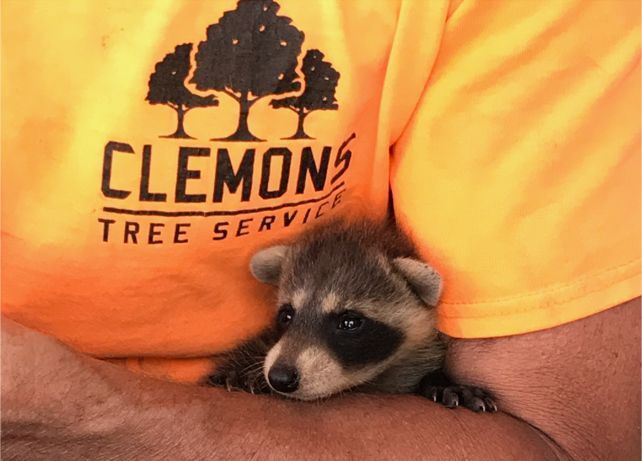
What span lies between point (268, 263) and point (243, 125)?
399 mm

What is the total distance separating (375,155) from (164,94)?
0.42m

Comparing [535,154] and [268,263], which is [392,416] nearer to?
[268,263]

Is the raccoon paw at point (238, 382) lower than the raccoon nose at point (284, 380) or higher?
lower

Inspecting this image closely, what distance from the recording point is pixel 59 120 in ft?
4.43

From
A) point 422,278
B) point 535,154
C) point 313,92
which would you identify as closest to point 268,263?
point 422,278

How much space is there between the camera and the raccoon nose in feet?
5.41

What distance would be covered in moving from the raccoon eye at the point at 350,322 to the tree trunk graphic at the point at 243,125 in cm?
57

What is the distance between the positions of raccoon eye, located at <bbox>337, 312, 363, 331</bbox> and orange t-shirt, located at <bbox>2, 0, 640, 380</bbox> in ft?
0.93

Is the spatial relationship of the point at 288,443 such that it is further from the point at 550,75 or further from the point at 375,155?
the point at 550,75

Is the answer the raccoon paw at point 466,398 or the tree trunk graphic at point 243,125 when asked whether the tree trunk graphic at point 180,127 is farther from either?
the raccoon paw at point 466,398

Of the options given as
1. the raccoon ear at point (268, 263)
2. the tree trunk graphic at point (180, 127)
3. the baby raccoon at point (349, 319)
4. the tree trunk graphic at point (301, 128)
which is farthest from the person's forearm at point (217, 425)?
the tree trunk graphic at point (301, 128)

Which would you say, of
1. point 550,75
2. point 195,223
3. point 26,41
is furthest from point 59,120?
point 550,75

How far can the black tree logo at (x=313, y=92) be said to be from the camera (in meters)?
1.40

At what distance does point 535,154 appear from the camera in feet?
4.86
